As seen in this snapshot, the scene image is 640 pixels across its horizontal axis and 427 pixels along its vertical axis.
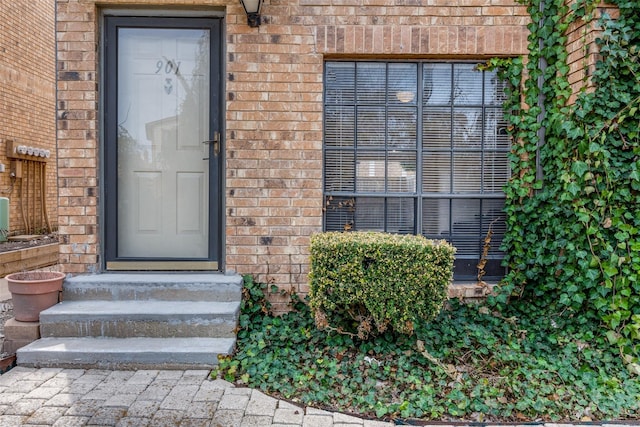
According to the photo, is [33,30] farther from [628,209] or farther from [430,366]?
[628,209]

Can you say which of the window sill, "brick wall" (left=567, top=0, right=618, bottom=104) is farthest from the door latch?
"brick wall" (left=567, top=0, right=618, bottom=104)

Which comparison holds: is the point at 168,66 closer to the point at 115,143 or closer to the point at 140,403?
the point at 115,143

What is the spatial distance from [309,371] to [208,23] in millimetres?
2965

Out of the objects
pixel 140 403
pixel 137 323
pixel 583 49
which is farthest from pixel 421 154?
pixel 140 403

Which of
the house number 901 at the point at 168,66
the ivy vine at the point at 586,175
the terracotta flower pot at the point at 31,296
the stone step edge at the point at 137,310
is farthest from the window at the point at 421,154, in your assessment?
the terracotta flower pot at the point at 31,296

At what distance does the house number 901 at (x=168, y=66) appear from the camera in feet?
12.1

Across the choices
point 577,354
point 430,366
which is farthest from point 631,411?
point 430,366

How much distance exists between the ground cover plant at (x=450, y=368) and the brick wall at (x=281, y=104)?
0.55 metres

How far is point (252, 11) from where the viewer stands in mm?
3398

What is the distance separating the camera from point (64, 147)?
3.51 m

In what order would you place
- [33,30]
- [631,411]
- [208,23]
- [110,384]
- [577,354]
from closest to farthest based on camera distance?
[631,411]
[110,384]
[577,354]
[208,23]
[33,30]

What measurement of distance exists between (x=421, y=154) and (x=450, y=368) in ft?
6.09

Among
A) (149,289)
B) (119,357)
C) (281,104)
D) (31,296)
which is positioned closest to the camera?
(119,357)

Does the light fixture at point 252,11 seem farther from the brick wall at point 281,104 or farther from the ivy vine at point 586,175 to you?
the ivy vine at point 586,175
